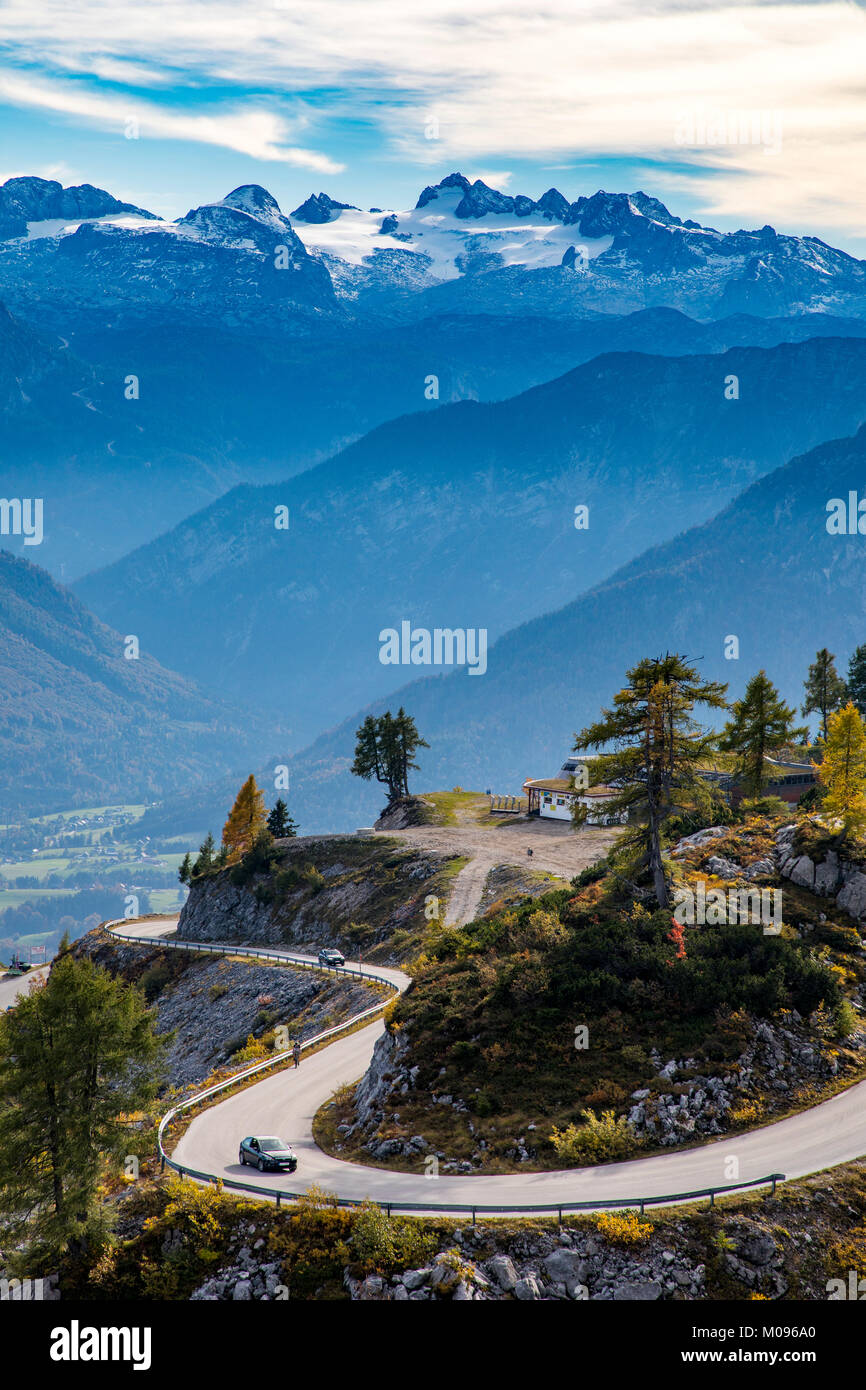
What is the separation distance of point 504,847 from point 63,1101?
6683 centimetres

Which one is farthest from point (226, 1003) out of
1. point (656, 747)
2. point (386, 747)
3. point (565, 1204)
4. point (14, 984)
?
point (14, 984)

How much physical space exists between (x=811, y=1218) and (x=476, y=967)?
20.7 m

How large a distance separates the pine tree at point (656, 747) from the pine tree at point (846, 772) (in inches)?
280

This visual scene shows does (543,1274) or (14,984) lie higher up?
(543,1274)

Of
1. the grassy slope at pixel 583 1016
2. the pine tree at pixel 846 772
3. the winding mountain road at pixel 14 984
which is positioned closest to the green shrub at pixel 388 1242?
the grassy slope at pixel 583 1016

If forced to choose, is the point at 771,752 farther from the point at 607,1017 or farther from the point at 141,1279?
the point at 141,1279

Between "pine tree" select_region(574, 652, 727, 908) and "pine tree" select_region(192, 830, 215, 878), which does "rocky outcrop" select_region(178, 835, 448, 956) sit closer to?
"pine tree" select_region(192, 830, 215, 878)

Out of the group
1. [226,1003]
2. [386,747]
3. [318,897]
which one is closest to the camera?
[226,1003]

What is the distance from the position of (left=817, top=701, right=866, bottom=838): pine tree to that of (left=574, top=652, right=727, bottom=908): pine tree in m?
7.12

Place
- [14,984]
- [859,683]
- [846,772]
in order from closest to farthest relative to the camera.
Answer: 1. [846,772]
2. [859,683]
3. [14,984]

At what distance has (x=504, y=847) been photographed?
104 metres

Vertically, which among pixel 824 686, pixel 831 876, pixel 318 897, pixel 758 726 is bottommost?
pixel 318 897

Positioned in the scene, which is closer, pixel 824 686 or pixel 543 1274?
pixel 543 1274

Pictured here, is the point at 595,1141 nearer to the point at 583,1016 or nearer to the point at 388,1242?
the point at 583,1016
